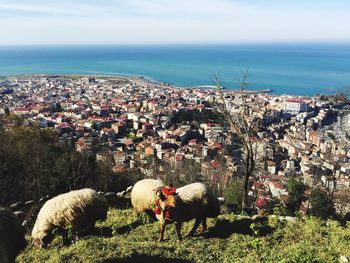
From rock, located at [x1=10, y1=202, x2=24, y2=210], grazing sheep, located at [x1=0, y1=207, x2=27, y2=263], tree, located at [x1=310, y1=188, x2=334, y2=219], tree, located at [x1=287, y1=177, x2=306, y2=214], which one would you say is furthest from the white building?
grazing sheep, located at [x1=0, y1=207, x2=27, y2=263]

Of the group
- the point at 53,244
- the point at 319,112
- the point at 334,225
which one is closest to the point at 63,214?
the point at 53,244

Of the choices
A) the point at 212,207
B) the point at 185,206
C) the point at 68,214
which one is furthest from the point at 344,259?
the point at 68,214

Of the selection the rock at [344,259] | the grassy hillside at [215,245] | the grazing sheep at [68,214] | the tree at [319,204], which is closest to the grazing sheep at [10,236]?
the grassy hillside at [215,245]

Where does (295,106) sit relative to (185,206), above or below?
below

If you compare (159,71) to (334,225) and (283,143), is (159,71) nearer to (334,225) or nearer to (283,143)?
(283,143)

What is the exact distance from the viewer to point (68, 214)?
633 centimetres

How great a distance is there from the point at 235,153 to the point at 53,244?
26881 millimetres

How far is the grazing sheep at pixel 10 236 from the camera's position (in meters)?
4.73

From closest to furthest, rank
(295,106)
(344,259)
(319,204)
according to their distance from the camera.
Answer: (344,259), (319,204), (295,106)

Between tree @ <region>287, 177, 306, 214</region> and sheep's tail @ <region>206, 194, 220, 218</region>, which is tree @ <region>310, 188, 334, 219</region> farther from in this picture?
sheep's tail @ <region>206, 194, 220, 218</region>

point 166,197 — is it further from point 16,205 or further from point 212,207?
point 16,205

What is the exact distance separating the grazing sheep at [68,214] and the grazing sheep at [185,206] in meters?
1.36

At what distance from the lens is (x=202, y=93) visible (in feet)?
230

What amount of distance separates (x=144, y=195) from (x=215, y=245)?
7.70ft
